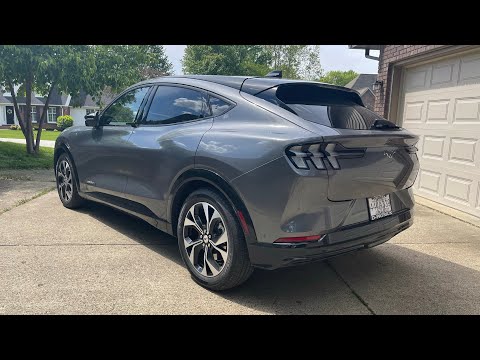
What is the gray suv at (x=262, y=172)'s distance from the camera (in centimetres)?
253

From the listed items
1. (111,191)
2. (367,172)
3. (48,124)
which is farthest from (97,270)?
(48,124)

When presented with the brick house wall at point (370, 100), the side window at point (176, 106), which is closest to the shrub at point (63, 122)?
the brick house wall at point (370, 100)

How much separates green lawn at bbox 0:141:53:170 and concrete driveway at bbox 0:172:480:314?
5507mm

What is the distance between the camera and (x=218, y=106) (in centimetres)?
318

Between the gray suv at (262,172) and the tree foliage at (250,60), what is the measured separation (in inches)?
1193

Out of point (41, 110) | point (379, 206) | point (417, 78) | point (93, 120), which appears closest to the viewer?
point (379, 206)

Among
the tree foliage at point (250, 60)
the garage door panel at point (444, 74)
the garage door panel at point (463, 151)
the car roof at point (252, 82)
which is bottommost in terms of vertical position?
the garage door panel at point (463, 151)

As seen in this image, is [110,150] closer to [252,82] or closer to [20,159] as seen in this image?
[252,82]

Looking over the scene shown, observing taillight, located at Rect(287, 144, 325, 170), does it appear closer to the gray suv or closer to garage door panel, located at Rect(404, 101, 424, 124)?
the gray suv

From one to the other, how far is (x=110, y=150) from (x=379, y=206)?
2.88 metres

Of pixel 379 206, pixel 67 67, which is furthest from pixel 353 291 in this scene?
pixel 67 67

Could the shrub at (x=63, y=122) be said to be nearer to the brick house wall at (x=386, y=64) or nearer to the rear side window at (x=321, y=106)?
the brick house wall at (x=386, y=64)
